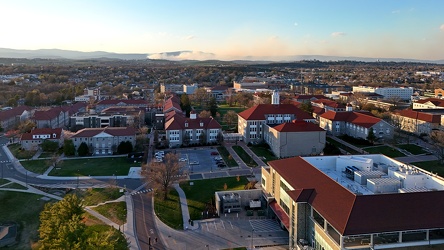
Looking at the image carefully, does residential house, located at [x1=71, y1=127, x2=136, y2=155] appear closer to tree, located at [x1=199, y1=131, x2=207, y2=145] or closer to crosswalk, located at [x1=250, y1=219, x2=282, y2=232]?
tree, located at [x1=199, y1=131, x2=207, y2=145]

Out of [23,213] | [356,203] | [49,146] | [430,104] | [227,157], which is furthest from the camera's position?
[430,104]

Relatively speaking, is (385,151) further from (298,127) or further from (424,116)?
(424,116)

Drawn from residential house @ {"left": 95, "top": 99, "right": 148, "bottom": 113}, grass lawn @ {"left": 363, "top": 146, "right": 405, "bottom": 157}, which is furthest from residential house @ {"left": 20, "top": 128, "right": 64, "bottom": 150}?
grass lawn @ {"left": 363, "top": 146, "right": 405, "bottom": 157}

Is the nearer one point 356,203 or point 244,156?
point 356,203

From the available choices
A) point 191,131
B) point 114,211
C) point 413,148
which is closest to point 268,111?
point 191,131

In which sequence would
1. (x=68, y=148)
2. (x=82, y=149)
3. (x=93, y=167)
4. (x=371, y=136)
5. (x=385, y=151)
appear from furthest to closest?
(x=371, y=136)
(x=385, y=151)
(x=82, y=149)
(x=68, y=148)
(x=93, y=167)

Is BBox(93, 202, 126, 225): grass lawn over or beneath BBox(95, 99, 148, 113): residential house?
beneath
